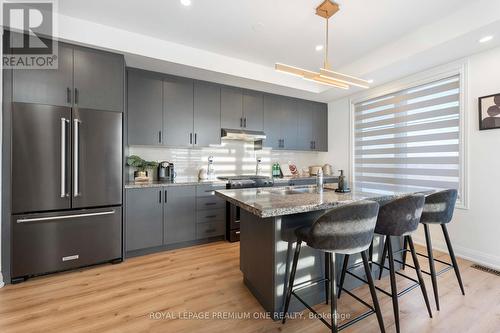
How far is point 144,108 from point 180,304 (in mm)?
2442

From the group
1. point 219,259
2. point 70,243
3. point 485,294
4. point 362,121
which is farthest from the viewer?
point 362,121

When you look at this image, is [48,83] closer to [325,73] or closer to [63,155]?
[63,155]

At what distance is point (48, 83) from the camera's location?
234cm

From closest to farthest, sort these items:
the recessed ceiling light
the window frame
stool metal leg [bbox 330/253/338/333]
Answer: stool metal leg [bbox 330/253/338/333]
the recessed ceiling light
the window frame

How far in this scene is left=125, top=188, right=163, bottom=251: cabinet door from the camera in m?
2.79

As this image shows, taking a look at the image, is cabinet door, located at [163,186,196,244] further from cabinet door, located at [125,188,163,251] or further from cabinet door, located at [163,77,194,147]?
cabinet door, located at [163,77,194,147]

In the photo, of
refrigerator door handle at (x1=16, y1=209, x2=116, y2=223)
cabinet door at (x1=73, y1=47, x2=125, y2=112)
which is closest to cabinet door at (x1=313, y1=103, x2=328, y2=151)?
cabinet door at (x1=73, y1=47, x2=125, y2=112)

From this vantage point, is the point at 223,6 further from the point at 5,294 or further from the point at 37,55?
the point at 5,294

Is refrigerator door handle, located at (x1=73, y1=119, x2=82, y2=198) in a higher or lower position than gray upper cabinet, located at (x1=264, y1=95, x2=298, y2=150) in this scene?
lower

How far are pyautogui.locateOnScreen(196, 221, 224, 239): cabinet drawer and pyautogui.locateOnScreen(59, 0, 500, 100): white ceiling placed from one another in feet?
7.07

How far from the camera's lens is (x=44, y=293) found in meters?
2.06

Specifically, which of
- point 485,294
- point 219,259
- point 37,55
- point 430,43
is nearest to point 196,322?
point 219,259

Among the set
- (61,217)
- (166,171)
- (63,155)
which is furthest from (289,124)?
(61,217)

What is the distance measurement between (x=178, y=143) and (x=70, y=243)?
1705mm
